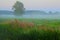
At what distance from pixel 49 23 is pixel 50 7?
178mm

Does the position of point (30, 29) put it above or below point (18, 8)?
below

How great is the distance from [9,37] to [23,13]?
292 millimetres

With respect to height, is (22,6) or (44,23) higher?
(22,6)

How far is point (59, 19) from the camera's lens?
1.27 meters

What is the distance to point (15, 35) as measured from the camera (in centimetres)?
126

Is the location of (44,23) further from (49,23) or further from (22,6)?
(22,6)

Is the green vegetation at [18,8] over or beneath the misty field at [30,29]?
over

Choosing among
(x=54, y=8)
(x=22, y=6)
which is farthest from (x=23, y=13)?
(x=54, y=8)

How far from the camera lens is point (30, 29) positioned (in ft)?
4.14

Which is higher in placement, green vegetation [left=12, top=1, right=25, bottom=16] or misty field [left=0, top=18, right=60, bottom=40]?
green vegetation [left=12, top=1, right=25, bottom=16]

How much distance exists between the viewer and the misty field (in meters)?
1.25

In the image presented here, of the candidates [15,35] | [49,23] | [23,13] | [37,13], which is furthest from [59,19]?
[15,35]

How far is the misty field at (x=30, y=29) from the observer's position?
125 cm

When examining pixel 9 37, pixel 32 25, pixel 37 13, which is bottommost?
pixel 9 37
